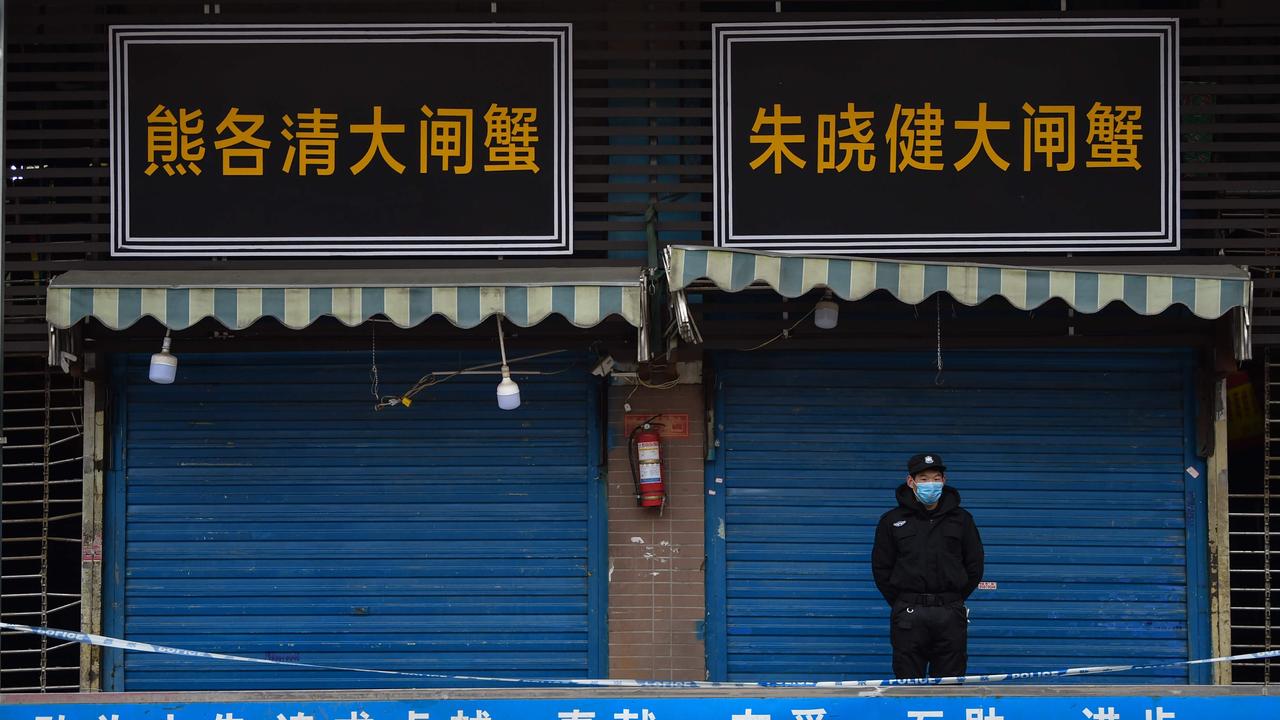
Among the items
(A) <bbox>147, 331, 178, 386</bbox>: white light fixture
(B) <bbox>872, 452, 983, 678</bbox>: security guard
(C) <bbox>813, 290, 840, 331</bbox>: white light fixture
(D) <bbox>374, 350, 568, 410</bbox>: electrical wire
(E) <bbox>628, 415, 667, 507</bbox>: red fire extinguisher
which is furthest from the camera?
(D) <bbox>374, 350, 568, 410</bbox>: electrical wire

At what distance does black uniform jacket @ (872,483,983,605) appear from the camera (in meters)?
7.78

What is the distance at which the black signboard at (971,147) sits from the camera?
8.77m

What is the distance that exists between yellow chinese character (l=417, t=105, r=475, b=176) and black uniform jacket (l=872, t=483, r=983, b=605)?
11.9 feet

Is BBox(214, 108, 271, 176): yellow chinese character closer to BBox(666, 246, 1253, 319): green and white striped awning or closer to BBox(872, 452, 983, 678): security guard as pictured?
BBox(666, 246, 1253, 319): green and white striped awning

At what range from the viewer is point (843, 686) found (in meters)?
5.87

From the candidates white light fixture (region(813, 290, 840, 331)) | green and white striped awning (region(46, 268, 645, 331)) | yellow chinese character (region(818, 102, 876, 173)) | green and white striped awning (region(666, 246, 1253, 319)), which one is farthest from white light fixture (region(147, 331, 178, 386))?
yellow chinese character (region(818, 102, 876, 173))

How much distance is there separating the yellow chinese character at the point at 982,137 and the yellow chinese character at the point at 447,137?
3.27 meters

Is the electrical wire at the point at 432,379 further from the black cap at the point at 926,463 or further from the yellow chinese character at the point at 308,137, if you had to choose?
the black cap at the point at 926,463

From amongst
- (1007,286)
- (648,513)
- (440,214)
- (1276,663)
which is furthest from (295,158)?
(1276,663)

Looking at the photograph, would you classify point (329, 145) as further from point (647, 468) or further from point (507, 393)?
point (647, 468)

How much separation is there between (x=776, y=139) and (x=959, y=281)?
1.78m

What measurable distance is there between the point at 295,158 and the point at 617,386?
2.65 meters

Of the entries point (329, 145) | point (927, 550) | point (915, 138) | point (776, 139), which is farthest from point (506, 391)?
point (915, 138)

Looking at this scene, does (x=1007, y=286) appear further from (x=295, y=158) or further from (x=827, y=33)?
(x=295, y=158)
